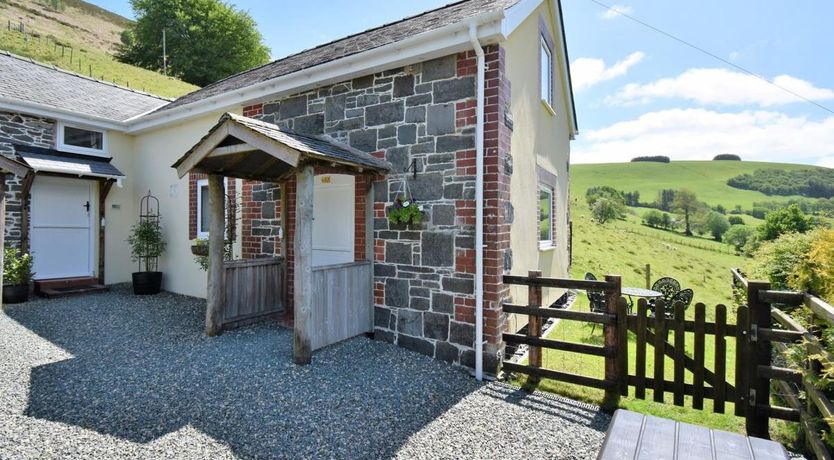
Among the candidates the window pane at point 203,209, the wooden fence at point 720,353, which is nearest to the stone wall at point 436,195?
the wooden fence at point 720,353

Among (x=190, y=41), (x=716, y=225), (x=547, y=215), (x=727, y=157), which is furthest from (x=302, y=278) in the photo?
(x=727, y=157)

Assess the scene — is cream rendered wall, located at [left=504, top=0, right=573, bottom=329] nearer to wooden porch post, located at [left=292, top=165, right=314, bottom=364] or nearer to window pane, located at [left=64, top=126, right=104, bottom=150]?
wooden porch post, located at [left=292, top=165, right=314, bottom=364]

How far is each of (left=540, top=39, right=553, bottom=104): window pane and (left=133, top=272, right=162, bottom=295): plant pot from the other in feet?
31.3

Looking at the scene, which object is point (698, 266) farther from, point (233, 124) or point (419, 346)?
point (233, 124)

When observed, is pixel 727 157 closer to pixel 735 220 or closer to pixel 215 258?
pixel 735 220

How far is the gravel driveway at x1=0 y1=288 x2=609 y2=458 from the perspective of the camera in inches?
131

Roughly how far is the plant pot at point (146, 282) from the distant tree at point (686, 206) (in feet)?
127

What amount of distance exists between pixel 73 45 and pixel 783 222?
5058cm

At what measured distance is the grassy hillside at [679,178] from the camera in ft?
159

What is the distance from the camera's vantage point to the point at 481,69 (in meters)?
5.08

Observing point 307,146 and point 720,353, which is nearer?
point 720,353

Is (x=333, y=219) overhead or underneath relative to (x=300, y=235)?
overhead

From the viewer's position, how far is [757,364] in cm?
382

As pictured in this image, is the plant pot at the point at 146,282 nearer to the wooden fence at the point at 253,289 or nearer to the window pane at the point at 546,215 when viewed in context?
the wooden fence at the point at 253,289
